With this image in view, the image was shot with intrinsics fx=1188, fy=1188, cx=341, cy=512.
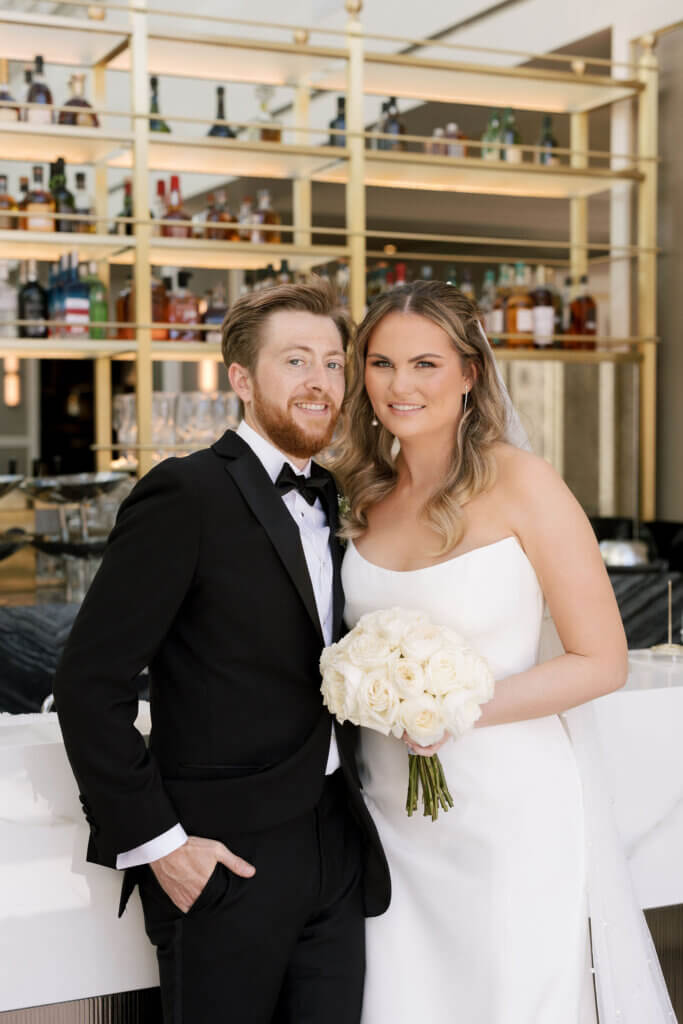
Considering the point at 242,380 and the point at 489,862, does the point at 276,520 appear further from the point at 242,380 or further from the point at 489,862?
the point at 489,862

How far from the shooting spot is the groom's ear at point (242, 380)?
1.78m

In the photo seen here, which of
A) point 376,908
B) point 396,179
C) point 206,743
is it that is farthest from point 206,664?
point 396,179

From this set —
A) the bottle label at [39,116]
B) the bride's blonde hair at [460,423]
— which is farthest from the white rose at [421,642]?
the bottle label at [39,116]

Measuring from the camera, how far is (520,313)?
5.32 metres

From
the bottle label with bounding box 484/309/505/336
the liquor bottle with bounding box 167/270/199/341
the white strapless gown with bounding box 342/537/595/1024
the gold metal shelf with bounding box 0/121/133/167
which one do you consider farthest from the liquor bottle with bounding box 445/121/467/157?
the white strapless gown with bounding box 342/537/595/1024

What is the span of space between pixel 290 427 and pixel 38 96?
365cm

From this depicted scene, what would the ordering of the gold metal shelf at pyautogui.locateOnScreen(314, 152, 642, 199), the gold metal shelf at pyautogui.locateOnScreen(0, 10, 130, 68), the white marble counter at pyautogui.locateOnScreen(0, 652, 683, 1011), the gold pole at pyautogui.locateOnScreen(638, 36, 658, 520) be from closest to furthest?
the white marble counter at pyautogui.locateOnScreen(0, 652, 683, 1011) → the gold metal shelf at pyautogui.locateOnScreen(0, 10, 130, 68) → the gold metal shelf at pyautogui.locateOnScreen(314, 152, 642, 199) → the gold pole at pyautogui.locateOnScreen(638, 36, 658, 520)

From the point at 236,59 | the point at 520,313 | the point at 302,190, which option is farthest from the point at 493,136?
the point at 236,59

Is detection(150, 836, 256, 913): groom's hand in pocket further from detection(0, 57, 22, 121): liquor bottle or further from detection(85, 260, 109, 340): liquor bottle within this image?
detection(0, 57, 22, 121): liquor bottle

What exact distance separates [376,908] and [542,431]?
3.65m

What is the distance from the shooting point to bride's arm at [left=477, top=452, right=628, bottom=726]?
175 cm

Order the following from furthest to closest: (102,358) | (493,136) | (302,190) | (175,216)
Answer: (493,136)
(302,190)
(175,216)
(102,358)

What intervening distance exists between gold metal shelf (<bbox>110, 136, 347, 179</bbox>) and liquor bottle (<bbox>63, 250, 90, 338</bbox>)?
53cm

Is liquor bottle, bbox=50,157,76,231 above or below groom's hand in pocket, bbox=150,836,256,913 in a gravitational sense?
above
